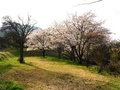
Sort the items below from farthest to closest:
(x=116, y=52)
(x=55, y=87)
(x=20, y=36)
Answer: (x=20, y=36)
(x=116, y=52)
(x=55, y=87)

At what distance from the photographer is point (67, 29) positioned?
39469 millimetres

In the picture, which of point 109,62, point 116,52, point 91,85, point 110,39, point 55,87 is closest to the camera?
point 55,87

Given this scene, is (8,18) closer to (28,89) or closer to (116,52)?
(116,52)

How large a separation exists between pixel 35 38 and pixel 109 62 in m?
36.1

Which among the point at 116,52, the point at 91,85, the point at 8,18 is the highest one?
the point at 8,18

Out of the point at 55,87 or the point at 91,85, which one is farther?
the point at 91,85

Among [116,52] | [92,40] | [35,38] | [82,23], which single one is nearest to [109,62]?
[116,52]

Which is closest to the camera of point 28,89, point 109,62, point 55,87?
point 28,89

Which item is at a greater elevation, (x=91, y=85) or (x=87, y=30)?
(x=87, y=30)

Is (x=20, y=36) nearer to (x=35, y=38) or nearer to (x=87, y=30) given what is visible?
(x=87, y=30)

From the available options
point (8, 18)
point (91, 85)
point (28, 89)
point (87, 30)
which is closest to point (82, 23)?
point (87, 30)

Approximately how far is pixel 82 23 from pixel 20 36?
11.7m

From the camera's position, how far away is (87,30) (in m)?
37.2

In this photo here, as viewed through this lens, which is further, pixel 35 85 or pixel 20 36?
pixel 20 36
